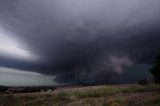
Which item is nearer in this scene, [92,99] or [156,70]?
[92,99]

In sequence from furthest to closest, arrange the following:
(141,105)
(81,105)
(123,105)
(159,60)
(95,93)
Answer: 1. (159,60)
2. (95,93)
3. (81,105)
4. (123,105)
5. (141,105)

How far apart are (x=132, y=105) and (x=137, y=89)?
33.8 meters

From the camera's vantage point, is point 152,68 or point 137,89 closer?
point 137,89

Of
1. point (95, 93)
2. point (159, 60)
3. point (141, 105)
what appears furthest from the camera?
point (159, 60)

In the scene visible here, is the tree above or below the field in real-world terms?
above

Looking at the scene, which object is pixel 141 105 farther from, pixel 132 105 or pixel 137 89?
pixel 137 89

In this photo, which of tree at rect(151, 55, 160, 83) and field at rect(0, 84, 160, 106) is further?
tree at rect(151, 55, 160, 83)

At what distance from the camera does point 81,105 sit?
27766 mm

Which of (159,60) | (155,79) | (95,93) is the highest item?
(159,60)

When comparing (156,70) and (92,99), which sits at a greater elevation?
(156,70)

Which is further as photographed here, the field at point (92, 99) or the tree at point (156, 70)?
the tree at point (156, 70)

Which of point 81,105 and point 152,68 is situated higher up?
point 152,68

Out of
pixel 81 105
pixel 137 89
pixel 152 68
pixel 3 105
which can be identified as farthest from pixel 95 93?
pixel 152 68

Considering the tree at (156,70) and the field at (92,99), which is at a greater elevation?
the tree at (156,70)
